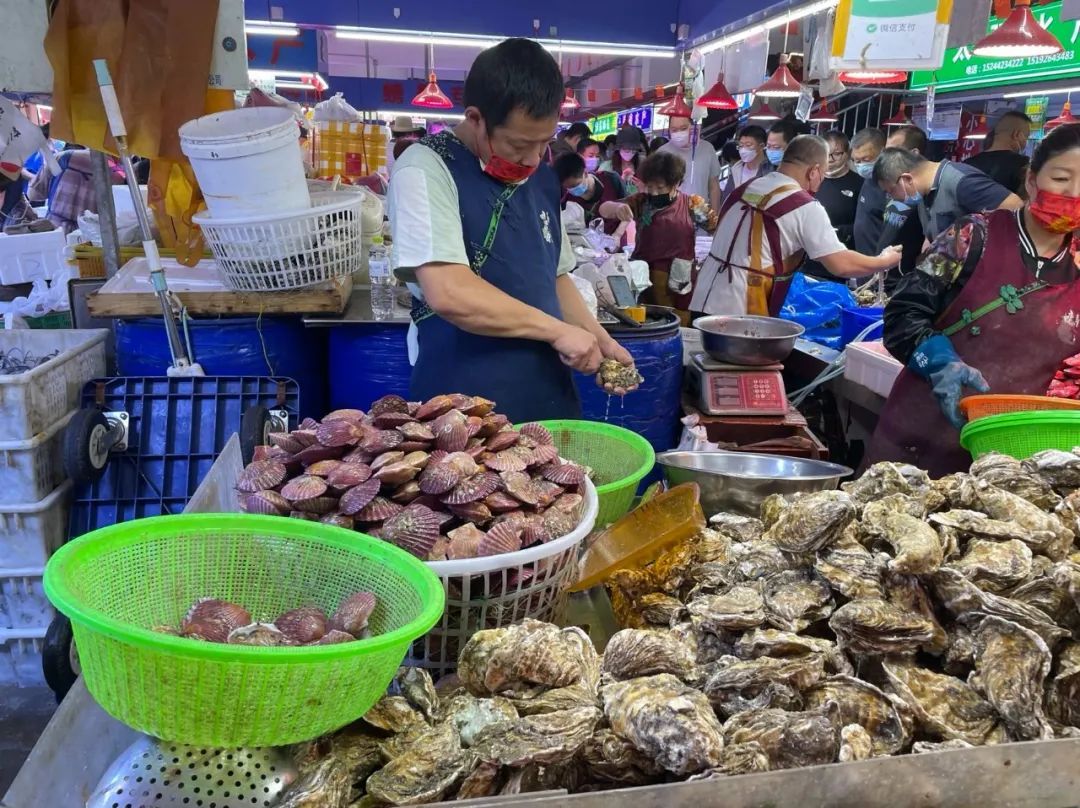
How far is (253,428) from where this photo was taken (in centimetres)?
262

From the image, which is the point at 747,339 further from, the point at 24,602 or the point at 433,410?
the point at 24,602

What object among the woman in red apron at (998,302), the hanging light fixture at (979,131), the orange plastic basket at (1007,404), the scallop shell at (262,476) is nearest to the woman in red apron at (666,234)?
the woman in red apron at (998,302)

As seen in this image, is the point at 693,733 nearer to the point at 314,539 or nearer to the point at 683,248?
the point at 314,539

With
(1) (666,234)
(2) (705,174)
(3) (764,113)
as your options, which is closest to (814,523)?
(1) (666,234)

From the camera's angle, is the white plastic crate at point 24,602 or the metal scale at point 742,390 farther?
the metal scale at point 742,390

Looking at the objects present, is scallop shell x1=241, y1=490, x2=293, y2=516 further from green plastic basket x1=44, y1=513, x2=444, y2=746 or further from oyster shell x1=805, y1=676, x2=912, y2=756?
oyster shell x1=805, y1=676, x2=912, y2=756

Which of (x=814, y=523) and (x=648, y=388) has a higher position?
(x=814, y=523)

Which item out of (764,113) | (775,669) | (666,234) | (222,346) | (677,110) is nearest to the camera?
(775,669)

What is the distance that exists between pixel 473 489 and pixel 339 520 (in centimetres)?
21

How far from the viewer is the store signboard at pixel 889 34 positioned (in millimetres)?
3691

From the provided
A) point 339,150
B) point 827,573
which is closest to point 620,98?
point 339,150

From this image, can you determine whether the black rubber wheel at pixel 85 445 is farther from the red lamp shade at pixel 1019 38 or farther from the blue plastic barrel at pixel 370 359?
the red lamp shade at pixel 1019 38

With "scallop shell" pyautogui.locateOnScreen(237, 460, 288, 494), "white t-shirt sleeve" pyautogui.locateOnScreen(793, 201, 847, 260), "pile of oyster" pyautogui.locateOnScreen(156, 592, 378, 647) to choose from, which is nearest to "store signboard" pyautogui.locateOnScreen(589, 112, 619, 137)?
"white t-shirt sleeve" pyautogui.locateOnScreen(793, 201, 847, 260)

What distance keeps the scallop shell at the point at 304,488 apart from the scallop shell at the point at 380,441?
0.38 ft
